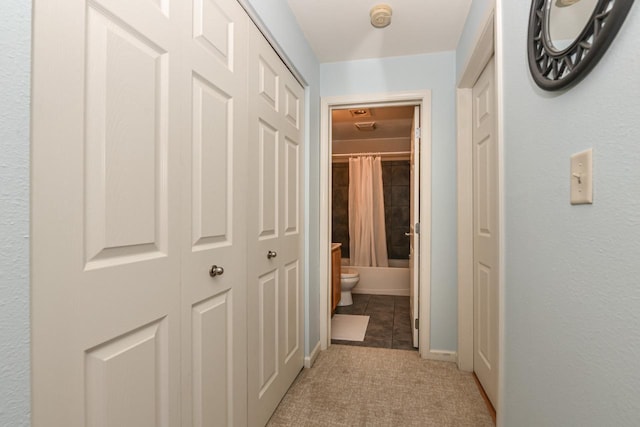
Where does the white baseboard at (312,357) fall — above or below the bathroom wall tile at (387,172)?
below

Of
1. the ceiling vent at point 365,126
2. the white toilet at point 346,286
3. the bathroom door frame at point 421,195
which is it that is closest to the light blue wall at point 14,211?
the bathroom door frame at point 421,195

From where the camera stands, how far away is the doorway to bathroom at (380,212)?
2537mm

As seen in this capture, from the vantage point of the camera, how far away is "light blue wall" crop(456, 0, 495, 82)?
5.24ft

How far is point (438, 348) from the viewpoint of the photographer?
2.46 metres

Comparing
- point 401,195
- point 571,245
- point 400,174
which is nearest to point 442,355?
point 571,245

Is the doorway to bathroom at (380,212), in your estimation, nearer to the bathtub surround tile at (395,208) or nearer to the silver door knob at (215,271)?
the bathtub surround tile at (395,208)

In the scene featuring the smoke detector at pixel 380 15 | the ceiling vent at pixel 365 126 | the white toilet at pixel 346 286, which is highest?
the ceiling vent at pixel 365 126

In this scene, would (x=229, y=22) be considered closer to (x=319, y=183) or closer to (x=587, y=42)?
(x=587, y=42)

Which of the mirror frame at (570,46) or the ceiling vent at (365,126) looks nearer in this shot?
the mirror frame at (570,46)

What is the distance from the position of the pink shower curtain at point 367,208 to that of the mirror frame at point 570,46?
12.9 feet

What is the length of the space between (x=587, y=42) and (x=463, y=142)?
5.40 ft

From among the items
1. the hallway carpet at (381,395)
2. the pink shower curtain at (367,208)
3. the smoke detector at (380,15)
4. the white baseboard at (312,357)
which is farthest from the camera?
the pink shower curtain at (367,208)

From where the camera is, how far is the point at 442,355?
245 centimetres

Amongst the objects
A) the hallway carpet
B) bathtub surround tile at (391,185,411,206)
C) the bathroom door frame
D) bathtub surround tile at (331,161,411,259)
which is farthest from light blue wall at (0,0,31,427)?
bathtub surround tile at (391,185,411,206)
